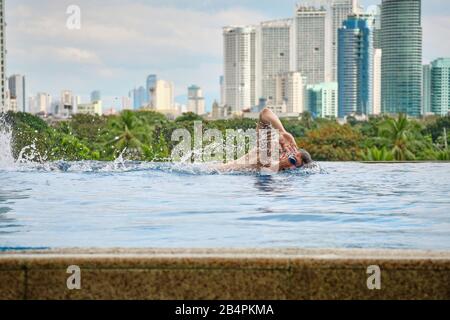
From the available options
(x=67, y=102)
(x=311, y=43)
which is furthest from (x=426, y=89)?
(x=311, y=43)

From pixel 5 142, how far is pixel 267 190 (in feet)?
26.0

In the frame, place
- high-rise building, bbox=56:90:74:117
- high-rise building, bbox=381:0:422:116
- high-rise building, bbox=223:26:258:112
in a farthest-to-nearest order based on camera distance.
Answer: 1. high-rise building, bbox=223:26:258:112
2. high-rise building, bbox=381:0:422:116
3. high-rise building, bbox=56:90:74:117

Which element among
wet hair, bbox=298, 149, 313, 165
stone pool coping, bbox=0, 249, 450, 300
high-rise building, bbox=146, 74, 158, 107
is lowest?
stone pool coping, bbox=0, 249, 450, 300

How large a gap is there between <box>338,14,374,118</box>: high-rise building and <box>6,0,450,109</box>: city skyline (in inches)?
339

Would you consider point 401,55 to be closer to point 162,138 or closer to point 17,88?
point 17,88

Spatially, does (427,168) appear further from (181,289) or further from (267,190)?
(181,289)

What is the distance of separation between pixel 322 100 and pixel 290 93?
185 inches

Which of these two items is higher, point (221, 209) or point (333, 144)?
point (221, 209)

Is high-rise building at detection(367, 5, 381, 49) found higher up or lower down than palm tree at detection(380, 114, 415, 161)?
higher up

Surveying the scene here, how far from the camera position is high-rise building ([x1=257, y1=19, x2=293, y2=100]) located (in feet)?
432

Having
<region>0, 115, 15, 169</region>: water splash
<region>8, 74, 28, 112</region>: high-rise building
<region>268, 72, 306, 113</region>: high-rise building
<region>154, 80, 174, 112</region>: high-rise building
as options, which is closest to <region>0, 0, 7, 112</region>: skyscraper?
<region>8, 74, 28, 112</region>: high-rise building

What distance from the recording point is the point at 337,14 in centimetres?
13162

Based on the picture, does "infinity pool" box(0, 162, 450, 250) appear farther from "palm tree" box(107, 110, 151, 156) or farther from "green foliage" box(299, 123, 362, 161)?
"green foliage" box(299, 123, 362, 161)
